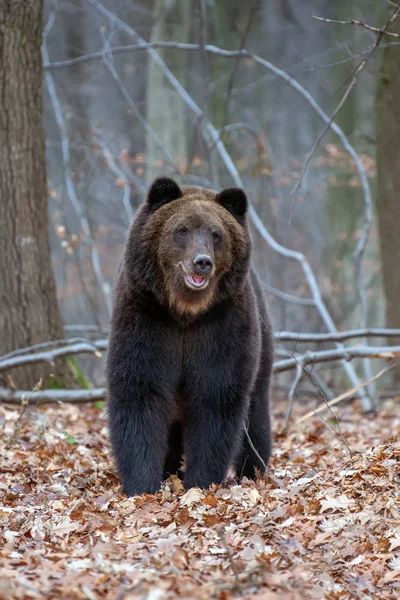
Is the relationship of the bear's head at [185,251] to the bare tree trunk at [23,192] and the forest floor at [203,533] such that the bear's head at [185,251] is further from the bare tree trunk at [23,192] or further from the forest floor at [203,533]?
the bare tree trunk at [23,192]

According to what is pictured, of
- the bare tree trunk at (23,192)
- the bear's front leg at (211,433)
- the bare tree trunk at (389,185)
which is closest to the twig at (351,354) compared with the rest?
the bear's front leg at (211,433)

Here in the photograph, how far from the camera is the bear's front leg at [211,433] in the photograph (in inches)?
233

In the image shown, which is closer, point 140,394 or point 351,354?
point 140,394

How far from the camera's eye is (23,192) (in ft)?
27.7

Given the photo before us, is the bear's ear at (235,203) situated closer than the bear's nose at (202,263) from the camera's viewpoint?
No

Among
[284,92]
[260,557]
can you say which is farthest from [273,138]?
[260,557]

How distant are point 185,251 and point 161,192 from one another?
1.81ft

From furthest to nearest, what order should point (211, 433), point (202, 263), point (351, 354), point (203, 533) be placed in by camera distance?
1. point (351, 354)
2. point (211, 433)
3. point (202, 263)
4. point (203, 533)

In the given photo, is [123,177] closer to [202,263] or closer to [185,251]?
[185,251]

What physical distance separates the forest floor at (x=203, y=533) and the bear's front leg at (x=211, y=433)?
0.61 ft

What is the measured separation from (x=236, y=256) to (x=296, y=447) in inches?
121

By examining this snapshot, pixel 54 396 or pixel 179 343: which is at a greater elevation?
pixel 179 343

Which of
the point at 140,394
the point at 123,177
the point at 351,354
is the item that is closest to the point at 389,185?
the point at 123,177

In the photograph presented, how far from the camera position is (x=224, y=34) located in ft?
60.7
